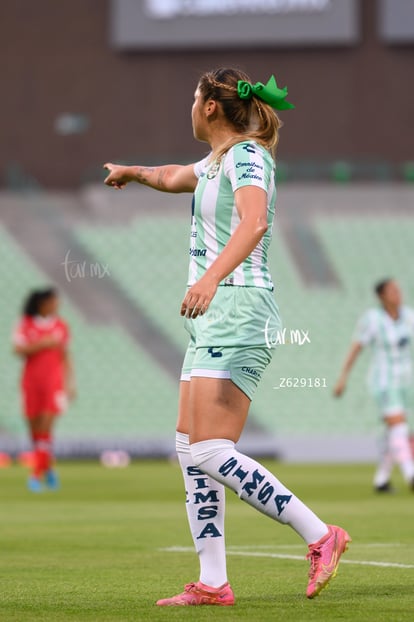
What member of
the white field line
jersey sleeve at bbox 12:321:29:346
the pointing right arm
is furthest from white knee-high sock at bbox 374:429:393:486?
the pointing right arm

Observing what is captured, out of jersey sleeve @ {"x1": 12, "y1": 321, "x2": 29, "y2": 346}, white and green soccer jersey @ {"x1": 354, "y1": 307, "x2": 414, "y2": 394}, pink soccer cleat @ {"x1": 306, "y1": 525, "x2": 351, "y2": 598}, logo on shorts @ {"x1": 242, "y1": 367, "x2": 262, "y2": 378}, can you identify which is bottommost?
pink soccer cleat @ {"x1": 306, "y1": 525, "x2": 351, "y2": 598}

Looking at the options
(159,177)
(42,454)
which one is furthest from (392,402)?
(159,177)

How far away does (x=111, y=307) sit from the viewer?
29.8 m

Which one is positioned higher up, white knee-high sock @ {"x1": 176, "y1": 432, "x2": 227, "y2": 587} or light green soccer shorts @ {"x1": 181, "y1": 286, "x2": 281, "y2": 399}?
light green soccer shorts @ {"x1": 181, "y1": 286, "x2": 281, "y2": 399}

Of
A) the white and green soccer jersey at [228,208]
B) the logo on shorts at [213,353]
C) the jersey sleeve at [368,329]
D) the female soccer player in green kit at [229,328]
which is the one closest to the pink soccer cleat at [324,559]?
the female soccer player in green kit at [229,328]

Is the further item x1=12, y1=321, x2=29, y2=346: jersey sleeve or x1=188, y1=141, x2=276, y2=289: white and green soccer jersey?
x1=12, y1=321, x2=29, y2=346: jersey sleeve

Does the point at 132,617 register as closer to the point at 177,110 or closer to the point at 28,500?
the point at 28,500

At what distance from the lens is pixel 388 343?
1580 cm

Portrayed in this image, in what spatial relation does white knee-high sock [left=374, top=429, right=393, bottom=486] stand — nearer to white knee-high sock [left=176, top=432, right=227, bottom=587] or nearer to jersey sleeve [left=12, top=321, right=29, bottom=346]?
jersey sleeve [left=12, top=321, right=29, bottom=346]

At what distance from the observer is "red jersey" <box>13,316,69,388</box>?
1681cm

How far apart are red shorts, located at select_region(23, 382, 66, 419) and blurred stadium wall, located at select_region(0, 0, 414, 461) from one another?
7971mm

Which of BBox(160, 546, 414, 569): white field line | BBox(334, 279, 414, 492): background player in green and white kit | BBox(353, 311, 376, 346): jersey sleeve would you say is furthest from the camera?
BBox(353, 311, 376, 346): jersey sleeve

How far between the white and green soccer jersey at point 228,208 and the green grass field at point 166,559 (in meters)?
1.36

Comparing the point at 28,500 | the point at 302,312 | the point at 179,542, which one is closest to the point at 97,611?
the point at 179,542
